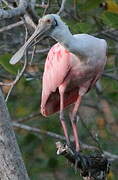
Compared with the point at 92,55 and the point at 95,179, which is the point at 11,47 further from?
the point at 95,179

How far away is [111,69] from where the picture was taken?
7.56 meters

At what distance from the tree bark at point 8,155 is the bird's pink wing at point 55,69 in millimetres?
1167

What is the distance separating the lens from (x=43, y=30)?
5227 mm

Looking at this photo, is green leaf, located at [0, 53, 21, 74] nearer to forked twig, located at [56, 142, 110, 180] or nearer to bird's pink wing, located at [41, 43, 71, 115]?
bird's pink wing, located at [41, 43, 71, 115]

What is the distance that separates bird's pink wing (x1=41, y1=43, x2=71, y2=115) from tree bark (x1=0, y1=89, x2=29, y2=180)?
45.9 inches

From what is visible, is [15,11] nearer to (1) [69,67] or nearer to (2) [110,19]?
(1) [69,67]

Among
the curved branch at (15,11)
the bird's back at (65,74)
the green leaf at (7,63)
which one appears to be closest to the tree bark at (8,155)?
the curved branch at (15,11)

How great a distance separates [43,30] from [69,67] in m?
0.74

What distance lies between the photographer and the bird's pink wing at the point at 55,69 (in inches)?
233

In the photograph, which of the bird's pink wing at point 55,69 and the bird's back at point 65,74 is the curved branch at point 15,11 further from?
the bird's pink wing at point 55,69

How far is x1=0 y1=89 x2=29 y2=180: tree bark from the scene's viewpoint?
4.77 meters

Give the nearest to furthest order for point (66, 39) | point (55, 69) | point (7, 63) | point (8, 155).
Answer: point (8, 155) → point (66, 39) → point (55, 69) → point (7, 63)

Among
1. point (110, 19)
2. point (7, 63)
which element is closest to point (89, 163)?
point (7, 63)

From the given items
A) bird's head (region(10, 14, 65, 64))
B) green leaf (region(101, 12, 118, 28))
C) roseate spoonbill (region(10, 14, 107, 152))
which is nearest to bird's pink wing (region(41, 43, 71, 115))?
roseate spoonbill (region(10, 14, 107, 152))
